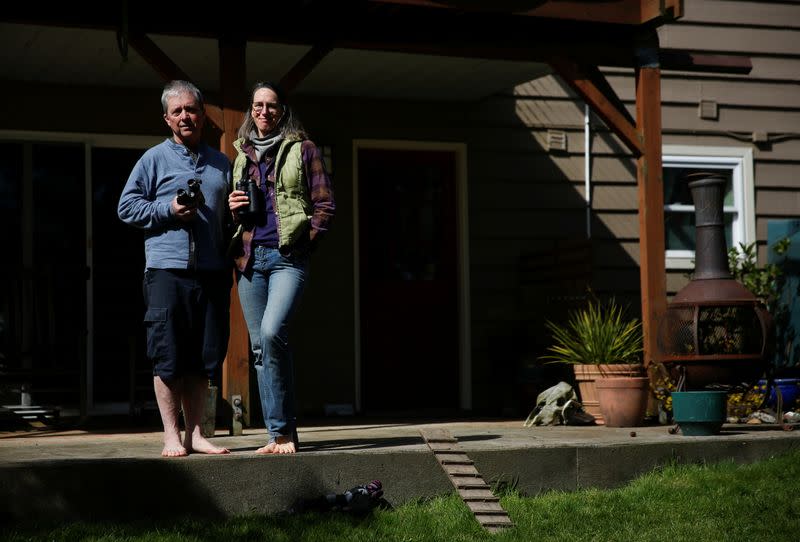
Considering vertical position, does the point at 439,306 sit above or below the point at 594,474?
above

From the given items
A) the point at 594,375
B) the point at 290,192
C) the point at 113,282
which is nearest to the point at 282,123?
the point at 290,192

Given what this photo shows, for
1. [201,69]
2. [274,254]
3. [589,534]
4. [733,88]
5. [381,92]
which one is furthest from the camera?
[733,88]

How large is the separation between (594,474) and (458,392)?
370 centimetres

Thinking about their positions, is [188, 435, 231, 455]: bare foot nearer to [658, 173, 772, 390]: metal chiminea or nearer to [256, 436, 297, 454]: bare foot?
[256, 436, 297, 454]: bare foot

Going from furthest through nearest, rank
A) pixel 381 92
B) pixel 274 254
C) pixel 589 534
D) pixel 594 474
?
pixel 381 92, pixel 594 474, pixel 274 254, pixel 589 534

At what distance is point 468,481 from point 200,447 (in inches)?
46.4

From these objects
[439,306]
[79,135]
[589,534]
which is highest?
[79,135]

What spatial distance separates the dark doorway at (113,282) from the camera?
8.16 metres

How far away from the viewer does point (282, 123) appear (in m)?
4.87

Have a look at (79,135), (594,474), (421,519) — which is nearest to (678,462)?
(594,474)

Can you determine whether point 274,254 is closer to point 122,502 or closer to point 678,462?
point 122,502

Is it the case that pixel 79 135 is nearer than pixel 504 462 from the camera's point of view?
No

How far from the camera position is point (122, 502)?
14.4 feet

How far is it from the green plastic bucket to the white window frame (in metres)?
3.68
